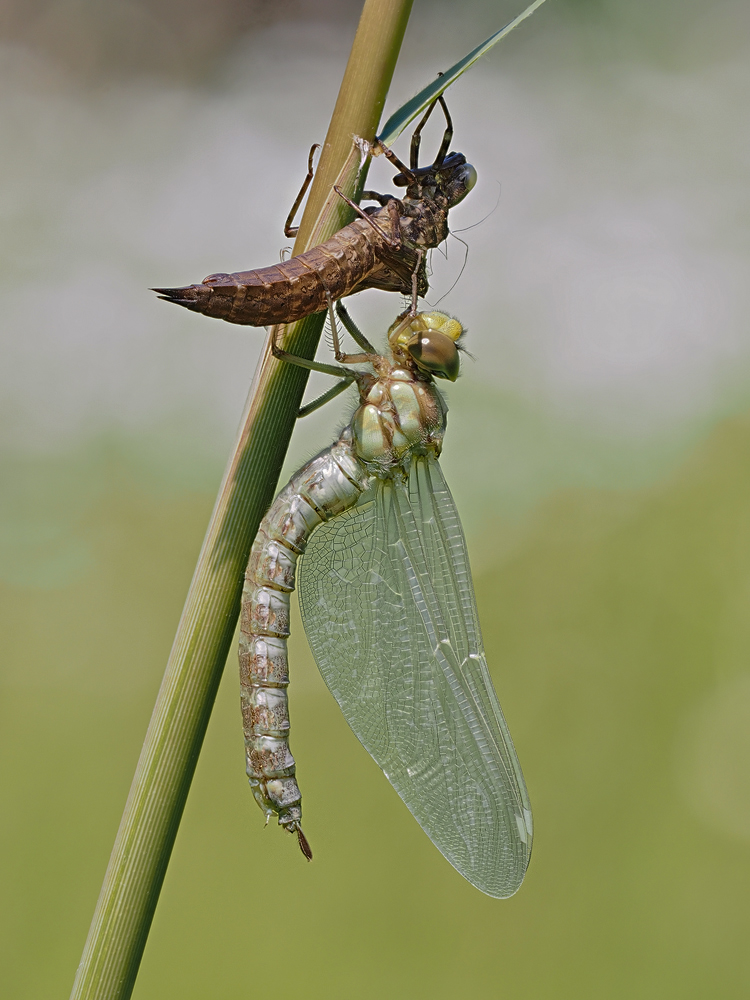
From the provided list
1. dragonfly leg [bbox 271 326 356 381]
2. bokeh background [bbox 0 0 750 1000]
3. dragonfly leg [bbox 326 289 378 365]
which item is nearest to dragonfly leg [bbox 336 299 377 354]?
dragonfly leg [bbox 326 289 378 365]

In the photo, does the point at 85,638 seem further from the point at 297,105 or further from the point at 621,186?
the point at 621,186

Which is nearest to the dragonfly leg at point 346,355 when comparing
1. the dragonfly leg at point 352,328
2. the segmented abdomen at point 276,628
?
the dragonfly leg at point 352,328

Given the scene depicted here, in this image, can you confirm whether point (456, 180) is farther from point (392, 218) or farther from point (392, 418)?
point (392, 418)

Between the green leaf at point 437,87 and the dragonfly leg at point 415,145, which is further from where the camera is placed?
the dragonfly leg at point 415,145

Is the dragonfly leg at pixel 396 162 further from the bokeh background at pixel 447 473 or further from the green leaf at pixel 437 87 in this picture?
the bokeh background at pixel 447 473

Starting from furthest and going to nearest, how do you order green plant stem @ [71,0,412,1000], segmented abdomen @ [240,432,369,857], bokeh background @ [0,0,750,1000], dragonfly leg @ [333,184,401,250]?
bokeh background @ [0,0,750,1000]
segmented abdomen @ [240,432,369,857]
dragonfly leg @ [333,184,401,250]
green plant stem @ [71,0,412,1000]

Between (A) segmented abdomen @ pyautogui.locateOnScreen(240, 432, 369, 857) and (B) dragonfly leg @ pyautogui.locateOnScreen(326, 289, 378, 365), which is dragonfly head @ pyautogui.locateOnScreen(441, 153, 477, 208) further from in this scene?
(A) segmented abdomen @ pyautogui.locateOnScreen(240, 432, 369, 857)
